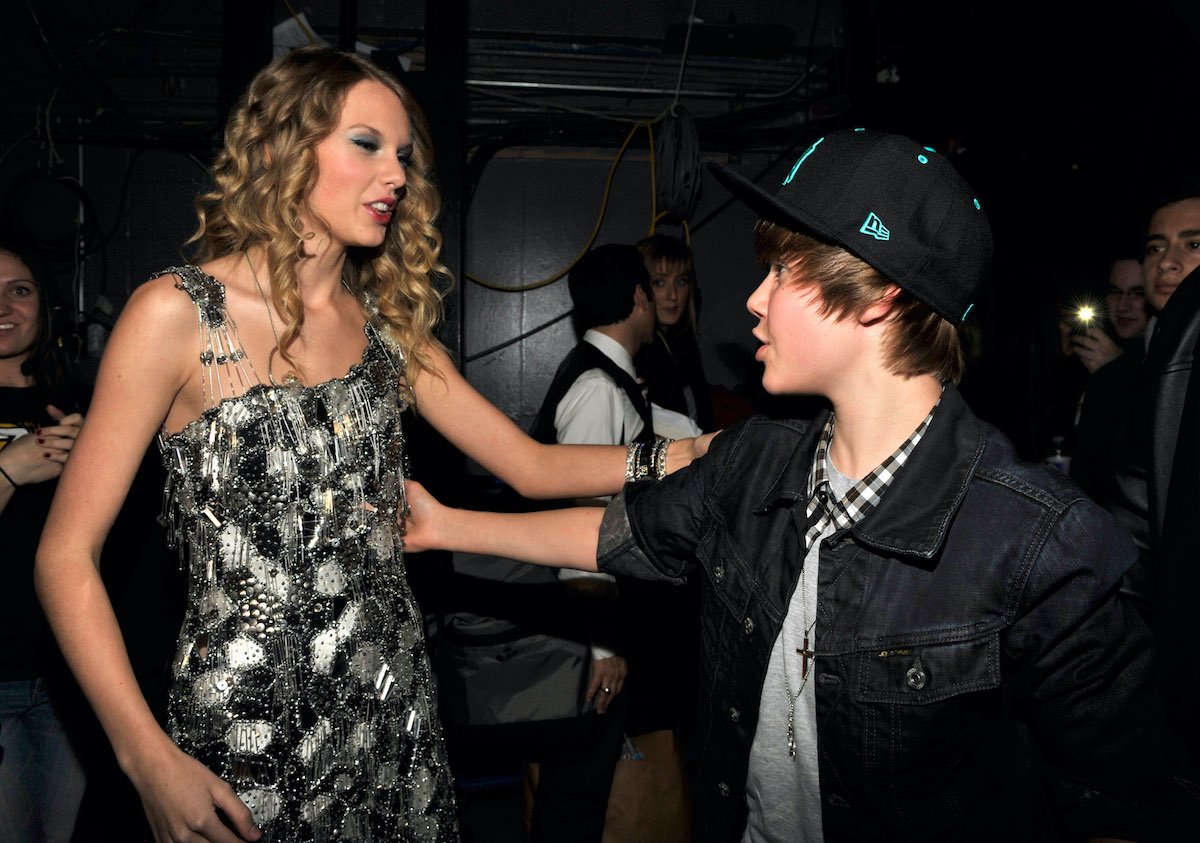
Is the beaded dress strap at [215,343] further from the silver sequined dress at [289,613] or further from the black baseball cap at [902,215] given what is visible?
the black baseball cap at [902,215]

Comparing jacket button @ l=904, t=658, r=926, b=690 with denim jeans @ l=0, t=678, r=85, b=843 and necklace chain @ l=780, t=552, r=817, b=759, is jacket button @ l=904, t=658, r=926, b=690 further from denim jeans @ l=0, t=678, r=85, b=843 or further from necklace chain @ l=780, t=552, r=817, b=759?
denim jeans @ l=0, t=678, r=85, b=843

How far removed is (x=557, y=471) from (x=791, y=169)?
1.00 meters

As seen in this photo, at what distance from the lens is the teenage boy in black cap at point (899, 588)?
1284mm

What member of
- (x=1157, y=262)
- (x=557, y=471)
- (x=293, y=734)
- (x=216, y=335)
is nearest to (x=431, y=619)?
(x=557, y=471)

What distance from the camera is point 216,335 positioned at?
168cm

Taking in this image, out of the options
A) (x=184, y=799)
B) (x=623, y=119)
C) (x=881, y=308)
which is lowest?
(x=184, y=799)

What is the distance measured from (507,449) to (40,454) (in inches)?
54.1

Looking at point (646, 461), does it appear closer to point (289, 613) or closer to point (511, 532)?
point (511, 532)


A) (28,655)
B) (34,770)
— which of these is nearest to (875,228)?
(28,655)

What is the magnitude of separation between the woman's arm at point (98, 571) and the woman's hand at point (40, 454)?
3.46ft

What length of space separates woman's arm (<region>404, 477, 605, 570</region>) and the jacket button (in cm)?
69

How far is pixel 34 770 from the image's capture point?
2.44 meters

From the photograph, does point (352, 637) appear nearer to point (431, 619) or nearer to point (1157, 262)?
point (431, 619)

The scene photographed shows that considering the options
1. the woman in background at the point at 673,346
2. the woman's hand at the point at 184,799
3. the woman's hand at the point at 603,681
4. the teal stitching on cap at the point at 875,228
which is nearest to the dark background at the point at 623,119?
the woman in background at the point at 673,346
